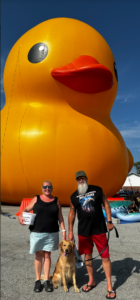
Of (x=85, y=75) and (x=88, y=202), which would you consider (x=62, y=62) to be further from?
(x=88, y=202)

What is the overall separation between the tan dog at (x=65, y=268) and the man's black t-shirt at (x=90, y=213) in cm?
23

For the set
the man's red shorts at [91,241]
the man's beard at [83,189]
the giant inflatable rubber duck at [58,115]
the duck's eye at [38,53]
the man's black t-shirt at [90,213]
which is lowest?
the man's red shorts at [91,241]

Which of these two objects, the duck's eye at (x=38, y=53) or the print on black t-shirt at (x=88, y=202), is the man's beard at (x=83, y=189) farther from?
the duck's eye at (x=38, y=53)

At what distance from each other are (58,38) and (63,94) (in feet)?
7.21

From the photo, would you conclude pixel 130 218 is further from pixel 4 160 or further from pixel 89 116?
pixel 4 160

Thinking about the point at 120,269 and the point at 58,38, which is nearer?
the point at 120,269

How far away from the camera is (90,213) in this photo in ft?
8.73

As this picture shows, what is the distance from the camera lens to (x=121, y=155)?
30.6 ft

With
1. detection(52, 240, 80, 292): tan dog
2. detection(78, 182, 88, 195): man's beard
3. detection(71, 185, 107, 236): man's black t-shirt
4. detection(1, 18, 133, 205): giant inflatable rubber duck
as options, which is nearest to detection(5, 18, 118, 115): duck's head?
detection(1, 18, 133, 205): giant inflatable rubber duck

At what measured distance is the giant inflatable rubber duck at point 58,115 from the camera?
8.05 m

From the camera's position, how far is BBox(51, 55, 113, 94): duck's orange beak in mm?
7796

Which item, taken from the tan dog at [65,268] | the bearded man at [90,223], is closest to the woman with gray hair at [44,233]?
the tan dog at [65,268]

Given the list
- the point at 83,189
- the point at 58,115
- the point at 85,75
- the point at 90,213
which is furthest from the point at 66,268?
the point at 85,75

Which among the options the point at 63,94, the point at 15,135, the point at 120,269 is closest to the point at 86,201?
the point at 120,269
